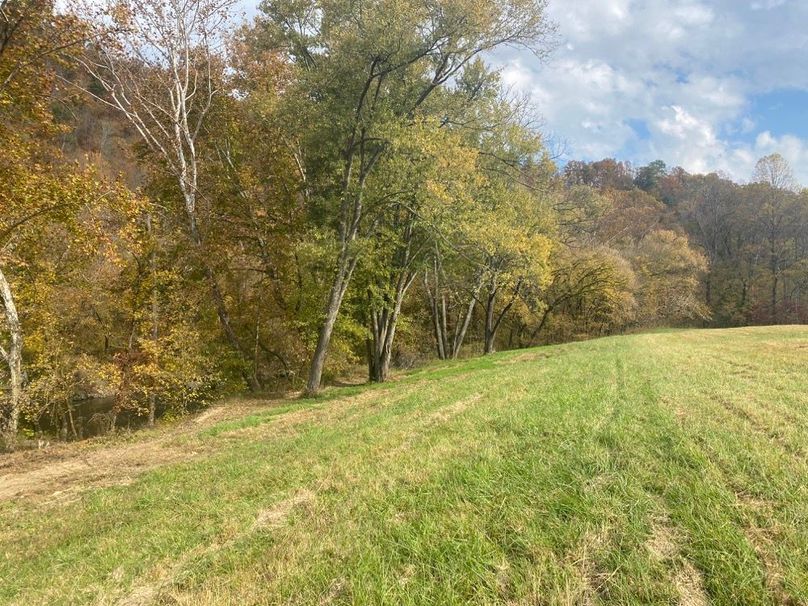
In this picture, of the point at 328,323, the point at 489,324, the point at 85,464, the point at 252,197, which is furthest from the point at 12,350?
the point at 489,324

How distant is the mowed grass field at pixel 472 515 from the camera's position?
8.93 ft

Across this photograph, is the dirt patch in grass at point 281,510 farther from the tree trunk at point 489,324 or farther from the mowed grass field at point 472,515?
the tree trunk at point 489,324

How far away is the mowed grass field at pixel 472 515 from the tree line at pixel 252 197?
5.89 meters

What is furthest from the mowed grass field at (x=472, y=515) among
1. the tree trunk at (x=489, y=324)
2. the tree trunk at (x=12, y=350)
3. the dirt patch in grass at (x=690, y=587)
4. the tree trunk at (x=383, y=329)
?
the tree trunk at (x=489, y=324)

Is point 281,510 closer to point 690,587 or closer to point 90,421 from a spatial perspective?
point 690,587

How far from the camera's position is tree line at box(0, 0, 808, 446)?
35.3 ft

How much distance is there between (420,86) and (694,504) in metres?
14.7

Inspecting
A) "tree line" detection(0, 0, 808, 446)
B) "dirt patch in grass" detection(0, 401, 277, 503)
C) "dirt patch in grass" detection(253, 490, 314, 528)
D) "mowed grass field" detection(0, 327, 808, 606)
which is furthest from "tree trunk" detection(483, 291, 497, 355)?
"dirt patch in grass" detection(253, 490, 314, 528)

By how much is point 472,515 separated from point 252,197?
17.3 meters

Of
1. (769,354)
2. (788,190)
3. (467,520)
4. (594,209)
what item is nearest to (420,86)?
(769,354)

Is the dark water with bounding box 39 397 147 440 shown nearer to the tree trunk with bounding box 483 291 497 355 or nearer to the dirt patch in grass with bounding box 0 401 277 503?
the dirt patch in grass with bounding box 0 401 277 503

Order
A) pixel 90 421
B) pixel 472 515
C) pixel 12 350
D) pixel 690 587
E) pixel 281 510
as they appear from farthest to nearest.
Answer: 1. pixel 90 421
2. pixel 12 350
3. pixel 281 510
4. pixel 472 515
5. pixel 690 587

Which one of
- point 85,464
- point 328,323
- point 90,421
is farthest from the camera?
point 90,421

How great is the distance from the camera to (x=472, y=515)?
11.4 feet
